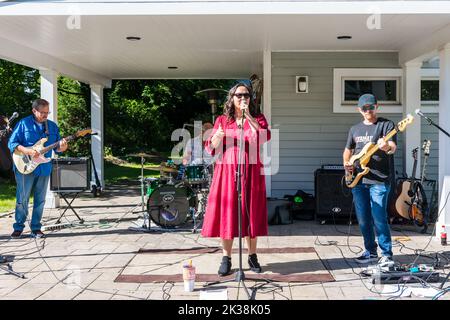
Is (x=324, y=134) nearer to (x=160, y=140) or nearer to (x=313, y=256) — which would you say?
(x=313, y=256)

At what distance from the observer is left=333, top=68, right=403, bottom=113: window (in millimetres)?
8016

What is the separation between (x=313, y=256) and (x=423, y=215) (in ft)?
7.37

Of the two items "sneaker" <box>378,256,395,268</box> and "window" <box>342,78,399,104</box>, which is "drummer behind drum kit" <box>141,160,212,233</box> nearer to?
"window" <box>342,78,399,104</box>

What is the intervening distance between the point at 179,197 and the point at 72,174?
1.59m

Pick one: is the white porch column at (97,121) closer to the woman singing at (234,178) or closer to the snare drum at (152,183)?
the snare drum at (152,183)

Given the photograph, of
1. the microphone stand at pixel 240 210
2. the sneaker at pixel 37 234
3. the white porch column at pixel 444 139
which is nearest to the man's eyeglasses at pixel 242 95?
the microphone stand at pixel 240 210

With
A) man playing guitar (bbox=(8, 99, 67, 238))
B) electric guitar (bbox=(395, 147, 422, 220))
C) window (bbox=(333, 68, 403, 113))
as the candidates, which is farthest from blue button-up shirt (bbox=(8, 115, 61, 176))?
electric guitar (bbox=(395, 147, 422, 220))

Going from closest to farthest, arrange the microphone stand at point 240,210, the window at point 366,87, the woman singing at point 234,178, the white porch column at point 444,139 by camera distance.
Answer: the microphone stand at point 240,210
the woman singing at point 234,178
the white porch column at point 444,139
the window at point 366,87

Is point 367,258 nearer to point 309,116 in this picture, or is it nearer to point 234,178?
point 234,178

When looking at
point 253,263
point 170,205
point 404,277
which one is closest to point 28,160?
point 170,205

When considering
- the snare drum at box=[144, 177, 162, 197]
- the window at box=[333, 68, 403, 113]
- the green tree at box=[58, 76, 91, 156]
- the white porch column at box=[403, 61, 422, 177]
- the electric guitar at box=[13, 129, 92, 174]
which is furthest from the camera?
the green tree at box=[58, 76, 91, 156]

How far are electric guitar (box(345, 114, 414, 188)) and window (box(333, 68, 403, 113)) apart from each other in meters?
3.38

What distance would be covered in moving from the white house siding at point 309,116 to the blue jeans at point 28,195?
347 centimetres

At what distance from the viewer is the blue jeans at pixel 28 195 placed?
6344mm
